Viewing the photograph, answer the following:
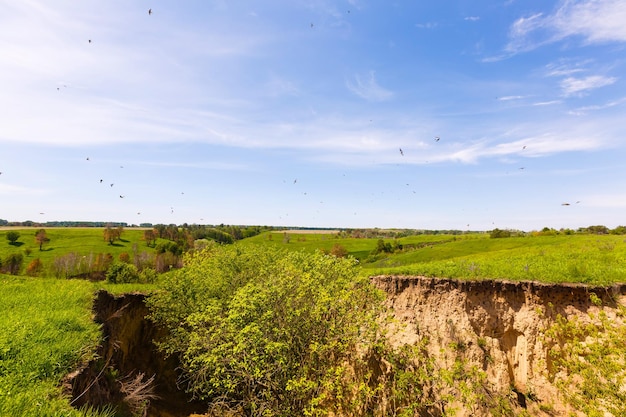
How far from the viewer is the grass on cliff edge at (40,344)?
8.23 metres

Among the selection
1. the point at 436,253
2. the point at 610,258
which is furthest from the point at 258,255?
the point at 436,253

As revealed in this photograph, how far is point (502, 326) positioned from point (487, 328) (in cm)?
90

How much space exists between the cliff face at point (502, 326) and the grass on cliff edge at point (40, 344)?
1491cm

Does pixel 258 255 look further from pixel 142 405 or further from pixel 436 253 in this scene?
pixel 436 253

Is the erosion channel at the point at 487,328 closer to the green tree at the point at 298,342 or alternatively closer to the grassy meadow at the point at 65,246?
the green tree at the point at 298,342

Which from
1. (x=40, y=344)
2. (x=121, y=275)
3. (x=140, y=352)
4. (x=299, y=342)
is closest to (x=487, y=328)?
(x=299, y=342)

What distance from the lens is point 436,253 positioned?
68.1m

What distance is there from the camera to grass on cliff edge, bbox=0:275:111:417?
8.23m

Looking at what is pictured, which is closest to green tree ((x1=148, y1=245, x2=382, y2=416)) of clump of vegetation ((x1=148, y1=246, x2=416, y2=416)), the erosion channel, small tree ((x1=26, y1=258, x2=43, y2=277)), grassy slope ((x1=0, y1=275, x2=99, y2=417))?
clump of vegetation ((x1=148, y1=246, x2=416, y2=416))

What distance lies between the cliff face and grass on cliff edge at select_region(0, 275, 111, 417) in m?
14.9

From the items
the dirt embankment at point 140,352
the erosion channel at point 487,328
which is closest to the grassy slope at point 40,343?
the erosion channel at point 487,328

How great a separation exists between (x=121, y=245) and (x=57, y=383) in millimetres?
136261

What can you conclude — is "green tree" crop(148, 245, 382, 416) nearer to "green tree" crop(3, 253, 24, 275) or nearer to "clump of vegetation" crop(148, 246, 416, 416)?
"clump of vegetation" crop(148, 246, 416, 416)

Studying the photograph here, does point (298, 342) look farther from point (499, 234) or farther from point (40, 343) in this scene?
point (499, 234)
